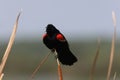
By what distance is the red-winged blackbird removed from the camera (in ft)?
8.66

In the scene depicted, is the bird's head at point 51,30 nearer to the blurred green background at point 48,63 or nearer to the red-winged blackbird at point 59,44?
the red-winged blackbird at point 59,44

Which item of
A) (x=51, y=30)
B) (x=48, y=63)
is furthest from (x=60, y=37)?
(x=48, y=63)

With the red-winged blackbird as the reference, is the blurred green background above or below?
below

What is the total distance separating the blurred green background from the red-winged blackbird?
12014 mm

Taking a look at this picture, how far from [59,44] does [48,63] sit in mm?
17315

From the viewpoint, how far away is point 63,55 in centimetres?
266

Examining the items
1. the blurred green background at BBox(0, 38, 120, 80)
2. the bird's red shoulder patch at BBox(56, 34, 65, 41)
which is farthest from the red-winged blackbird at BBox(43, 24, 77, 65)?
the blurred green background at BBox(0, 38, 120, 80)

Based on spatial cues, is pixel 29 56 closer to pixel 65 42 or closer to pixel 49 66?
pixel 49 66

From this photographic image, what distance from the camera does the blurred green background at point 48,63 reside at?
1628 centimetres

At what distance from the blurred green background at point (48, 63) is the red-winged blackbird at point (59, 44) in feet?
39.4

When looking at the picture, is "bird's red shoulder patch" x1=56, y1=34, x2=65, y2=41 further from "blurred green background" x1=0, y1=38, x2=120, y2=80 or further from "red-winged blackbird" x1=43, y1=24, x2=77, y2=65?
"blurred green background" x1=0, y1=38, x2=120, y2=80

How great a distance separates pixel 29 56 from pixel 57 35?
20.2 metres

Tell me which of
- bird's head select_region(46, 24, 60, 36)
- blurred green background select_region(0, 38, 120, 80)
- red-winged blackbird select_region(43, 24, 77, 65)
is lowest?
blurred green background select_region(0, 38, 120, 80)

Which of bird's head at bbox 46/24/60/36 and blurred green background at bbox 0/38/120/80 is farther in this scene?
blurred green background at bbox 0/38/120/80
